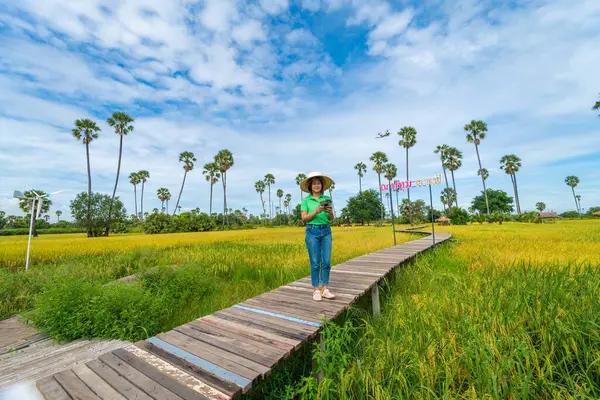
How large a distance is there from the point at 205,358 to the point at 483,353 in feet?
8.80

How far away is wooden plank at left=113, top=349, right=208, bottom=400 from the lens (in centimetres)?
188

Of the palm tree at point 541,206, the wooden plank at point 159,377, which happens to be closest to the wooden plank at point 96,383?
the wooden plank at point 159,377

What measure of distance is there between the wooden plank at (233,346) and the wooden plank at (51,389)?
1.11 m

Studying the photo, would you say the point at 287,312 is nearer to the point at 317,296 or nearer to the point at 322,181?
the point at 317,296

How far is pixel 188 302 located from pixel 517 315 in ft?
19.8

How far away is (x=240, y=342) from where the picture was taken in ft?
8.87

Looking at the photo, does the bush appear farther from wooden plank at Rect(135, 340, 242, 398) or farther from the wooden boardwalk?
wooden plank at Rect(135, 340, 242, 398)

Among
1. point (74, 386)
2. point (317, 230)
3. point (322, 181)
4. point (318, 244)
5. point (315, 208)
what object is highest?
point (322, 181)

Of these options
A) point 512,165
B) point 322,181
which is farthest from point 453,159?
point 322,181

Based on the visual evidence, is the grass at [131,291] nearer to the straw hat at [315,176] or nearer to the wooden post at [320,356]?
the wooden post at [320,356]

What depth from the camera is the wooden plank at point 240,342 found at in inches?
94.7

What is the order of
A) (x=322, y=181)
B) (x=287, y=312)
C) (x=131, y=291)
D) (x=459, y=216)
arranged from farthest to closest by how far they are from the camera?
(x=459, y=216)
(x=131, y=291)
(x=322, y=181)
(x=287, y=312)

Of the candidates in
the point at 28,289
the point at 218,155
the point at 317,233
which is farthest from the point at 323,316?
the point at 218,155

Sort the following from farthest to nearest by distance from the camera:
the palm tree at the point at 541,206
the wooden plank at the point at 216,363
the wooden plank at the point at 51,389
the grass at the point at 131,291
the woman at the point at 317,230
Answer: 1. the palm tree at the point at 541,206
2. the grass at the point at 131,291
3. the woman at the point at 317,230
4. the wooden plank at the point at 216,363
5. the wooden plank at the point at 51,389
